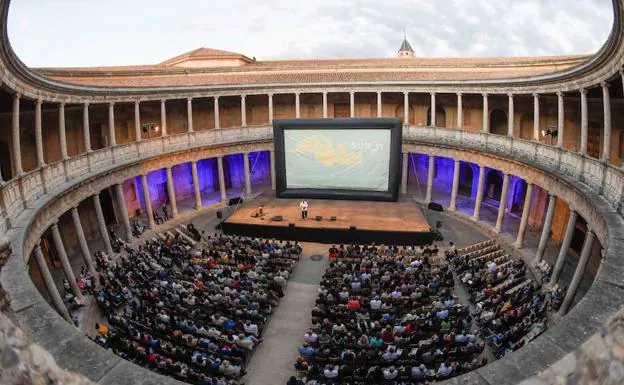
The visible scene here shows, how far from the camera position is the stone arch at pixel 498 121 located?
3550 cm

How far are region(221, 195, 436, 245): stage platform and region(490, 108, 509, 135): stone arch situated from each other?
33.7 ft

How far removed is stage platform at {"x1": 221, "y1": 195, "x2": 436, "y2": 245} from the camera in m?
27.7

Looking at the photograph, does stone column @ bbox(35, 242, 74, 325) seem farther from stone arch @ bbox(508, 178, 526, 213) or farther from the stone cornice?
stone arch @ bbox(508, 178, 526, 213)

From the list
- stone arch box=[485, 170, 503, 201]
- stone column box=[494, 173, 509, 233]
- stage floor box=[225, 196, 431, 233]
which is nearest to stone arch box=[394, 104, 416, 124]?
stone arch box=[485, 170, 503, 201]

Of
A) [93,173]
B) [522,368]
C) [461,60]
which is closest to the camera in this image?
[522,368]

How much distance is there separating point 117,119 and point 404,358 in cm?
2939

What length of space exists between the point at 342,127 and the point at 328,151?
89.0 inches

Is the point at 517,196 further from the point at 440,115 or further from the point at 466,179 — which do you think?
the point at 440,115

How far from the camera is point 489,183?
1485 inches

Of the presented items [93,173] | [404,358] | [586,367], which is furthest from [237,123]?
[586,367]

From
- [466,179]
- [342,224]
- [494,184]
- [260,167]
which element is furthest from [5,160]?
[466,179]

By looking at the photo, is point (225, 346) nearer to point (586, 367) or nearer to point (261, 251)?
point (261, 251)

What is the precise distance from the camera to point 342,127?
33219 millimetres

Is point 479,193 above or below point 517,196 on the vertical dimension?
above
